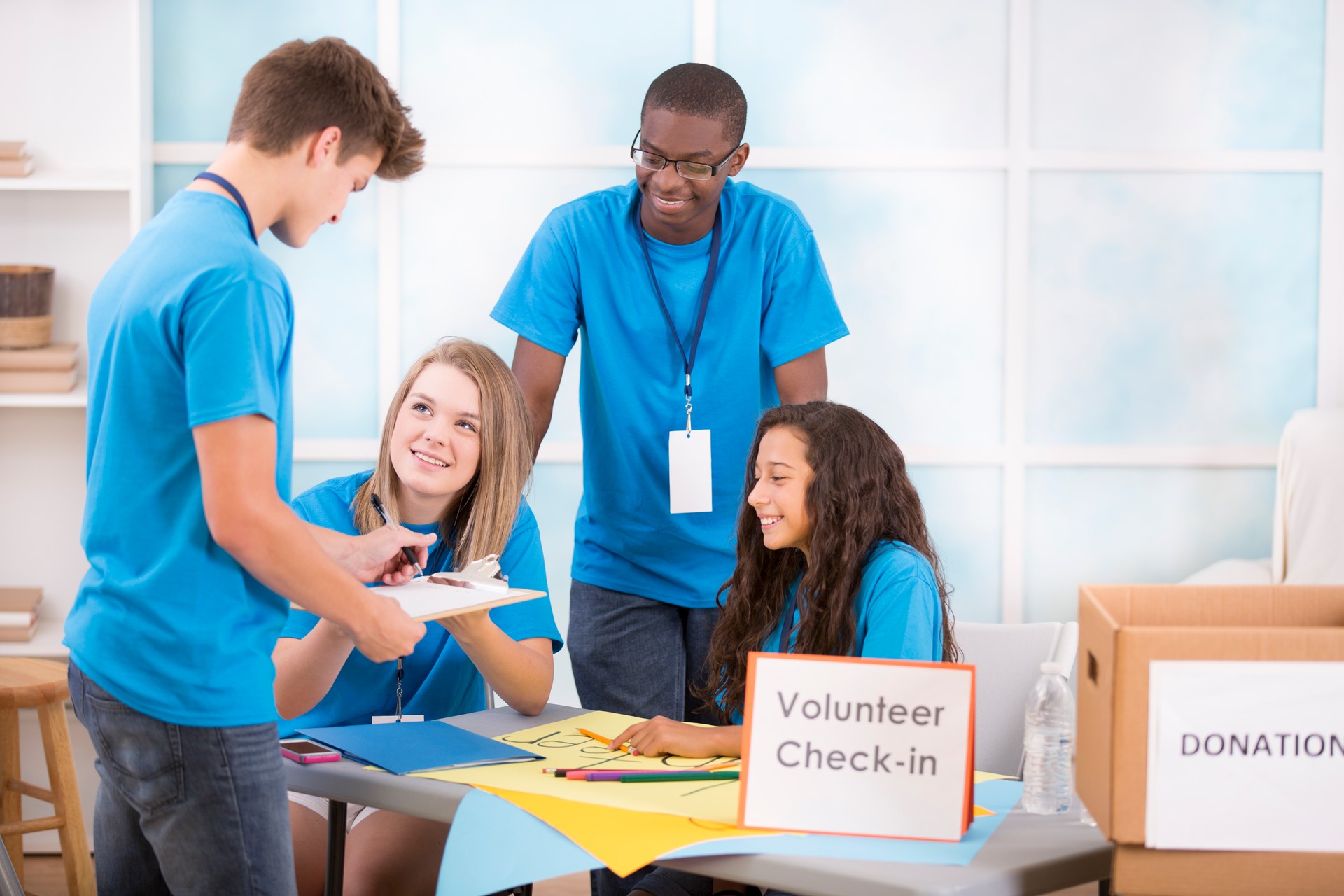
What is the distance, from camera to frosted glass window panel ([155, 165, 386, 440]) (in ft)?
11.4

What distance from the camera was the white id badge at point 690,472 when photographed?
2.32m

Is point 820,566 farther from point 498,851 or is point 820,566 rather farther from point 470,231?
point 470,231

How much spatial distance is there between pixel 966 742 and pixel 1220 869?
10.5 inches

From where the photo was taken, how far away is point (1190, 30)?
3438 millimetres

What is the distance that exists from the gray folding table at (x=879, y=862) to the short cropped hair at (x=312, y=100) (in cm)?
79

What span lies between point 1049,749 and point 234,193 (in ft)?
3.91

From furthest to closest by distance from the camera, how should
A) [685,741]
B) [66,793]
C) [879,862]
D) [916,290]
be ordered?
[916,290] → [66,793] → [685,741] → [879,862]

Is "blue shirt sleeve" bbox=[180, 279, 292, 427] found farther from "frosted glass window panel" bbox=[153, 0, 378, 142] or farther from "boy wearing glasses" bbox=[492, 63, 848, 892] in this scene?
"frosted glass window panel" bbox=[153, 0, 378, 142]

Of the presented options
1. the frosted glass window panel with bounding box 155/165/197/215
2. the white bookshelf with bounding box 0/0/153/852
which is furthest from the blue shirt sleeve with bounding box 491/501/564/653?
the frosted glass window panel with bounding box 155/165/197/215

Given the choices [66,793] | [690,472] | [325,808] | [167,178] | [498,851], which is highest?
[167,178]

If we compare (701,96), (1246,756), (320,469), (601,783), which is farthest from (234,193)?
(320,469)

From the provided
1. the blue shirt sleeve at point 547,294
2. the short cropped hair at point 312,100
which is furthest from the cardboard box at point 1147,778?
the blue shirt sleeve at point 547,294

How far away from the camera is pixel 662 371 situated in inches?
93.8

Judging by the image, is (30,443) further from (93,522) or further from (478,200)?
(93,522)
